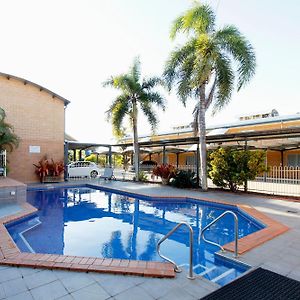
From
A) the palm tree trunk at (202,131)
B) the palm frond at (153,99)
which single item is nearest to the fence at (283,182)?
the palm tree trunk at (202,131)

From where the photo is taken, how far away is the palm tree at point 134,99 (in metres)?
18.1

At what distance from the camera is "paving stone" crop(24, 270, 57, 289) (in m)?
3.86

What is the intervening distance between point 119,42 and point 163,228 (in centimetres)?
1141

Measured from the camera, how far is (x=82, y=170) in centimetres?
2175

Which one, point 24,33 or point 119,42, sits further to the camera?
point 119,42

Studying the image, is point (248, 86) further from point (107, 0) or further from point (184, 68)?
point (107, 0)

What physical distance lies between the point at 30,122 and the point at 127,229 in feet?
45.4

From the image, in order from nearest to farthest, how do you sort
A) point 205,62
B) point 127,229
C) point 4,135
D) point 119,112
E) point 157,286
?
point 157,286 → point 127,229 → point 205,62 → point 4,135 → point 119,112

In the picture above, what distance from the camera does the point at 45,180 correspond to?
18562 millimetres

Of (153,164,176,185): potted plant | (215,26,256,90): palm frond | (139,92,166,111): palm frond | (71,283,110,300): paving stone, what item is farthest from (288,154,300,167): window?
(71,283,110,300): paving stone

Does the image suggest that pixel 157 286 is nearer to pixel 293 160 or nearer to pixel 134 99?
pixel 134 99

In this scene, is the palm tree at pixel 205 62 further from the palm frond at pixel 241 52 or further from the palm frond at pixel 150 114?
the palm frond at pixel 150 114

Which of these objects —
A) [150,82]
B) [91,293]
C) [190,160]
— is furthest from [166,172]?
[91,293]

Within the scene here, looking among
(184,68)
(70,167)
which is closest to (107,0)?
(184,68)
